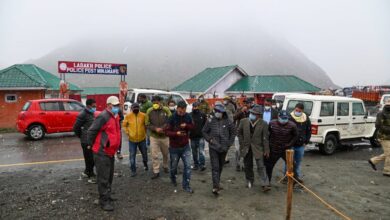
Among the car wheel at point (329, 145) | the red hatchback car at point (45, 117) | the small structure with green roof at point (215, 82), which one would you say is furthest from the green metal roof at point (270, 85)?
the red hatchback car at point (45, 117)

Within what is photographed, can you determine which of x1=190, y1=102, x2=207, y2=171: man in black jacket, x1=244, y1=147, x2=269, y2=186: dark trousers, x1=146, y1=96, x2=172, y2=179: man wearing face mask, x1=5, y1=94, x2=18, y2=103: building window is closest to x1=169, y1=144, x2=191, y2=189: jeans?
x1=146, y1=96, x2=172, y2=179: man wearing face mask

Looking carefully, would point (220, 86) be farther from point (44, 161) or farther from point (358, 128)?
point (44, 161)

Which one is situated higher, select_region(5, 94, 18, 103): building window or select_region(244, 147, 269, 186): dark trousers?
select_region(5, 94, 18, 103): building window

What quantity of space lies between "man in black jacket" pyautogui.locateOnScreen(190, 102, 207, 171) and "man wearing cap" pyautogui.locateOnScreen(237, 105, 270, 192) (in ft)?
5.07

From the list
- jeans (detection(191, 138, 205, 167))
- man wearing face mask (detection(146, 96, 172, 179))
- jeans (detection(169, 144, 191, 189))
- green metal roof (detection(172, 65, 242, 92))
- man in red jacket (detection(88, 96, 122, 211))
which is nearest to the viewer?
man in red jacket (detection(88, 96, 122, 211))

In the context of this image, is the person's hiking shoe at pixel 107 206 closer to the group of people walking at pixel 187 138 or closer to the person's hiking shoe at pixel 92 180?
the group of people walking at pixel 187 138

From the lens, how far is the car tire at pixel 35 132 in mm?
12086

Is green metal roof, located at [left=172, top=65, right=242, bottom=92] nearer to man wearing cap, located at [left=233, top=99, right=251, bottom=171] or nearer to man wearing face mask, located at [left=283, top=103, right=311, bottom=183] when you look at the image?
man wearing cap, located at [left=233, top=99, right=251, bottom=171]

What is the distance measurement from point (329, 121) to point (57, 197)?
816cm

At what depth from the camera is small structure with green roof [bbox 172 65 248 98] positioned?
32.1 meters

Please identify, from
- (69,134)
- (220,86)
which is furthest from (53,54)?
(69,134)

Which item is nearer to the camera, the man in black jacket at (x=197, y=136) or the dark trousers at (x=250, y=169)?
the dark trousers at (x=250, y=169)

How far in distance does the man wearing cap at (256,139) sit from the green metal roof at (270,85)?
24.6m

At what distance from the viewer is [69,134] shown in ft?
45.8
